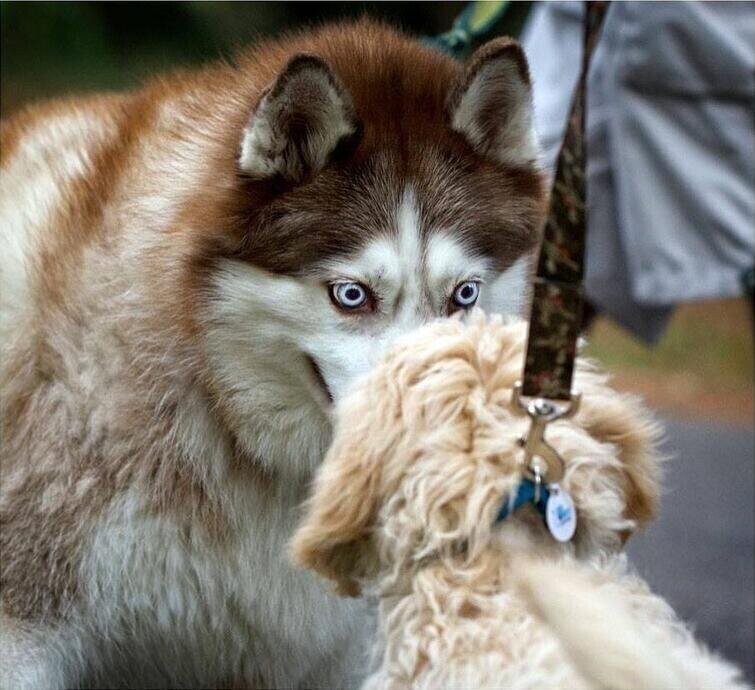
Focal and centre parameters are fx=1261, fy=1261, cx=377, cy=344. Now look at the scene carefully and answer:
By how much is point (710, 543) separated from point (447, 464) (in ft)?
13.6

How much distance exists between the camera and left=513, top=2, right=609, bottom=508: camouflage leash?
1873 millimetres

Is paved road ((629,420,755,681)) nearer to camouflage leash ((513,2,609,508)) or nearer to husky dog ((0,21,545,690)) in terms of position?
husky dog ((0,21,545,690))

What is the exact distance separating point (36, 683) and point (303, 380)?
0.89 meters

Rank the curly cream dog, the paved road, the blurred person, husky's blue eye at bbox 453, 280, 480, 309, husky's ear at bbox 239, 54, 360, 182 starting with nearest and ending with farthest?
the curly cream dog < husky's ear at bbox 239, 54, 360, 182 < husky's blue eye at bbox 453, 280, 480, 309 < the paved road < the blurred person

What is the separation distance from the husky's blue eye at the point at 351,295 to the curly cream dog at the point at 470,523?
719 millimetres

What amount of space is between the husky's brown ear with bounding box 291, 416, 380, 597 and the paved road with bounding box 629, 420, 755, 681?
217 centimetres

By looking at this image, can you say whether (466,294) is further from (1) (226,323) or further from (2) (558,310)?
(2) (558,310)

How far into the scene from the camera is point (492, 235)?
2951 mm

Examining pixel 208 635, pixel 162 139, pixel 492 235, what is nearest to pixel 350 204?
pixel 492 235

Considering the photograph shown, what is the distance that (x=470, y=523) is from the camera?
1.86 metres

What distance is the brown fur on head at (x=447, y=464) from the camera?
189 cm

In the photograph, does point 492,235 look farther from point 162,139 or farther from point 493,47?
point 162,139

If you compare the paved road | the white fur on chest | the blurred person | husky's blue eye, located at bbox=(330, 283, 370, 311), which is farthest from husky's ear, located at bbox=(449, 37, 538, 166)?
the blurred person

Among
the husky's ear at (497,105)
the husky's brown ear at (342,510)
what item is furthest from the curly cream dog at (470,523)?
the husky's ear at (497,105)
